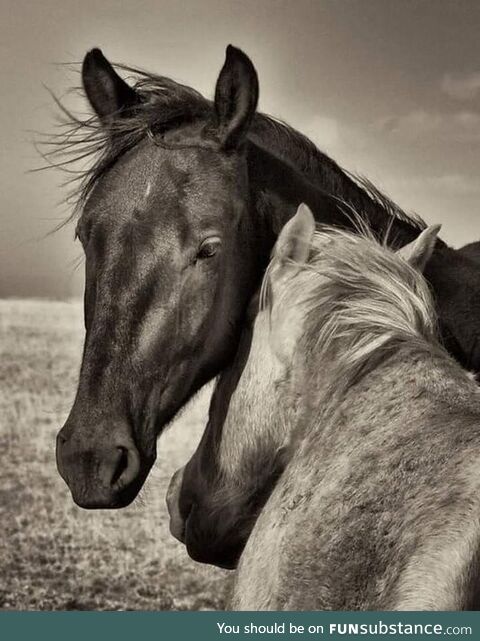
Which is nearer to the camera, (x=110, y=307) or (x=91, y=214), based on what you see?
(x=110, y=307)

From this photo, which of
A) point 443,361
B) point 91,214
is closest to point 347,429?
point 443,361

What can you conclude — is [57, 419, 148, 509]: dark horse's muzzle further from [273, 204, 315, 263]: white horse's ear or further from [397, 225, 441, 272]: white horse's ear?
[397, 225, 441, 272]: white horse's ear

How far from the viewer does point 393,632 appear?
1.10 meters

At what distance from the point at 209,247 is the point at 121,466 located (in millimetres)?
533

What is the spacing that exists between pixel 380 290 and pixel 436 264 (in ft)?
3.30

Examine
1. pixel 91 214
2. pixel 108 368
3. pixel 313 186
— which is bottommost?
pixel 108 368

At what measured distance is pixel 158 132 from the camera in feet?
6.82

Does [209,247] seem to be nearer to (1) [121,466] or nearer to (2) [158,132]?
(2) [158,132]

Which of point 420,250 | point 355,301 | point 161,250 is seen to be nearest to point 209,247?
point 161,250

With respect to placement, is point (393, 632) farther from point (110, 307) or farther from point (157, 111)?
point (157, 111)

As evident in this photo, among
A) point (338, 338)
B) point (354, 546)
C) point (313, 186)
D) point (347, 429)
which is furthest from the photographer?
point (313, 186)

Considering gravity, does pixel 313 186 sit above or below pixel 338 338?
above

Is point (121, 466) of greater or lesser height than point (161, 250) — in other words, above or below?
below

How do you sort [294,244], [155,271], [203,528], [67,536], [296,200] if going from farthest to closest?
[67,536], [296,200], [155,271], [203,528], [294,244]
